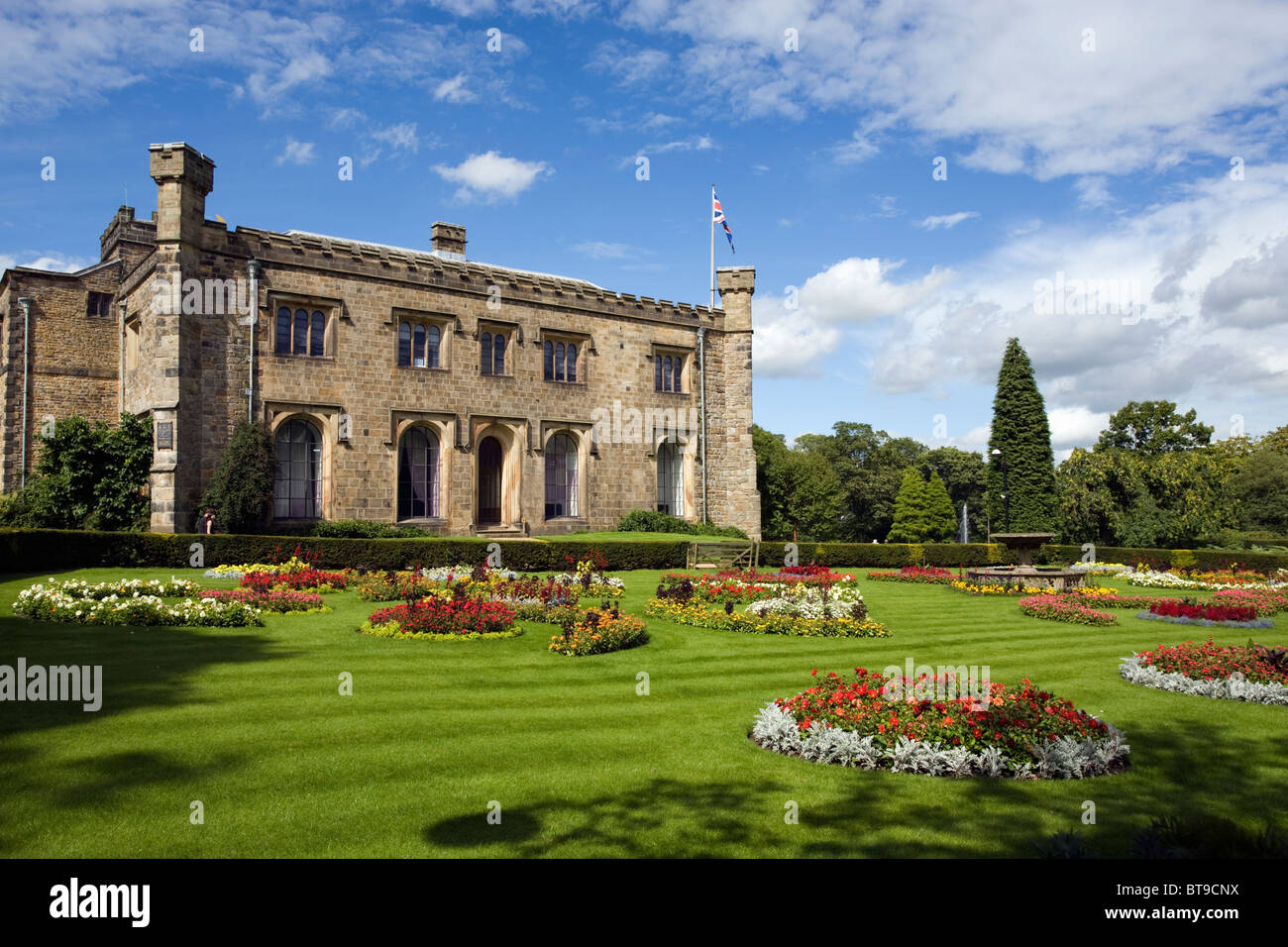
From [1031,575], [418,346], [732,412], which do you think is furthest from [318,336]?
[1031,575]

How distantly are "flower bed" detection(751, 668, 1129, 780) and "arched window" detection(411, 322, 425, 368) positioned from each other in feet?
83.8

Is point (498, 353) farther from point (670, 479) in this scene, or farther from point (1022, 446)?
point (1022, 446)

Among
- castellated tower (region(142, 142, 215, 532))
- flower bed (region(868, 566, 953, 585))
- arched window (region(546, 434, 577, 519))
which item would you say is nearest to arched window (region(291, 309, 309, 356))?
castellated tower (region(142, 142, 215, 532))

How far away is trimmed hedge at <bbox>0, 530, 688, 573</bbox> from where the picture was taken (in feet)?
63.6

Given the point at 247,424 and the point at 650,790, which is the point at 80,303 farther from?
the point at 650,790

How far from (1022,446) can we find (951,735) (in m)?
42.1

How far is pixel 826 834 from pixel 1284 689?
7863mm

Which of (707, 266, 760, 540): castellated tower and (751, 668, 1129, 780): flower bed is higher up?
(707, 266, 760, 540): castellated tower

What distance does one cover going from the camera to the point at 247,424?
2659 cm

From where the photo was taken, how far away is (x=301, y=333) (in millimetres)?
Answer: 28750

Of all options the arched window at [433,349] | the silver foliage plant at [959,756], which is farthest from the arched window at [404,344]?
the silver foliage plant at [959,756]

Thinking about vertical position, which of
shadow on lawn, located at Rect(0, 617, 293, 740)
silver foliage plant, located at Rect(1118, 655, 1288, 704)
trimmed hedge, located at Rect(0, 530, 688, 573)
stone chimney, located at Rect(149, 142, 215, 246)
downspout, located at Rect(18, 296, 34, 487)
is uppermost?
stone chimney, located at Rect(149, 142, 215, 246)

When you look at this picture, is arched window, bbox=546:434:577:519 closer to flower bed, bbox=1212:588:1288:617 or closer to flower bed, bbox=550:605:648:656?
flower bed, bbox=550:605:648:656
